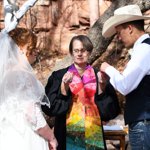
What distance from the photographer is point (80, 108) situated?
3129mm

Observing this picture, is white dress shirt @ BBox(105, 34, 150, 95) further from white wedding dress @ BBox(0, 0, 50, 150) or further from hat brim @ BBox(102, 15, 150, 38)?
white wedding dress @ BBox(0, 0, 50, 150)

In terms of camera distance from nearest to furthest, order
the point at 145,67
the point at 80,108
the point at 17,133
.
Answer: the point at 145,67, the point at 17,133, the point at 80,108

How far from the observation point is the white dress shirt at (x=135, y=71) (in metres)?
2.55

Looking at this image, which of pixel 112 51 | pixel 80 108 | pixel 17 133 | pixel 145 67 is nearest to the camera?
pixel 145 67

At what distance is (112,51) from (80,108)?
464cm

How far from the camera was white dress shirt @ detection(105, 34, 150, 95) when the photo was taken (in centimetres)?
255

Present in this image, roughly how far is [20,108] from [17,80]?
0.58 feet

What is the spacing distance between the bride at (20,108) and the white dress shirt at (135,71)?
0.54 m

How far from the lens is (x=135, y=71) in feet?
8.37

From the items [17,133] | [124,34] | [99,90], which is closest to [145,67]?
[124,34]

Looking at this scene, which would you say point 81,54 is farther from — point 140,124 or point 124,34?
point 140,124

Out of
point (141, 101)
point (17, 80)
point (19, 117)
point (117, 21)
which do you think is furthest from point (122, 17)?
point (19, 117)

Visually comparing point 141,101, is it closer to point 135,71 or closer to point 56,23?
point 135,71

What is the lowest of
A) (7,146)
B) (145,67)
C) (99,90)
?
(7,146)
